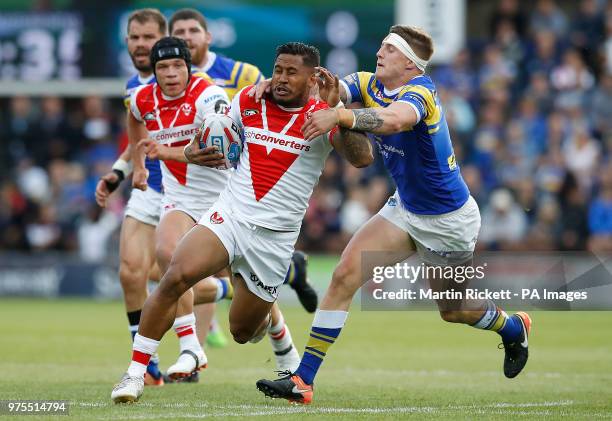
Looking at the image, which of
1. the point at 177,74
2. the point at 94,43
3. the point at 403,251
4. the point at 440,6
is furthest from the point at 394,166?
the point at 94,43

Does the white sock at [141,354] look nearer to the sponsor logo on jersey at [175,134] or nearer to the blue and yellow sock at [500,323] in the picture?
the sponsor logo on jersey at [175,134]

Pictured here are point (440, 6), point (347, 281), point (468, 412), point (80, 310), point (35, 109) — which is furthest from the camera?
point (35, 109)

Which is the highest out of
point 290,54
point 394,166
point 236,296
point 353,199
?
point 290,54

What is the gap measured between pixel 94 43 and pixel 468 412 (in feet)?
46.8

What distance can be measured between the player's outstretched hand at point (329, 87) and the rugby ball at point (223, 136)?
2.28ft

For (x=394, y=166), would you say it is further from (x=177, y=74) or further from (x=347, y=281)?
(x=177, y=74)

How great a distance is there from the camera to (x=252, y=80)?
36.5 ft

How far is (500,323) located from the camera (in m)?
9.41

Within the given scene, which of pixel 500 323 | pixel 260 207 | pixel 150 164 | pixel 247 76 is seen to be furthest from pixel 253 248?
pixel 247 76

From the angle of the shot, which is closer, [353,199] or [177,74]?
[177,74]

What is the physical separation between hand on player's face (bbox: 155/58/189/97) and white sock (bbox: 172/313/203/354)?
1.86 metres

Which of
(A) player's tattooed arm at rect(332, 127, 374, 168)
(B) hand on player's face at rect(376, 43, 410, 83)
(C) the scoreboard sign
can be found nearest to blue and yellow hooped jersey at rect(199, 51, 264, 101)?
(B) hand on player's face at rect(376, 43, 410, 83)

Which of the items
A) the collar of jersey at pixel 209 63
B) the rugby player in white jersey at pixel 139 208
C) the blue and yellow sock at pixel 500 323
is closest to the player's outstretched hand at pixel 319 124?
the blue and yellow sock at pixel 500 323

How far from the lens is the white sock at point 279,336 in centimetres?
988
